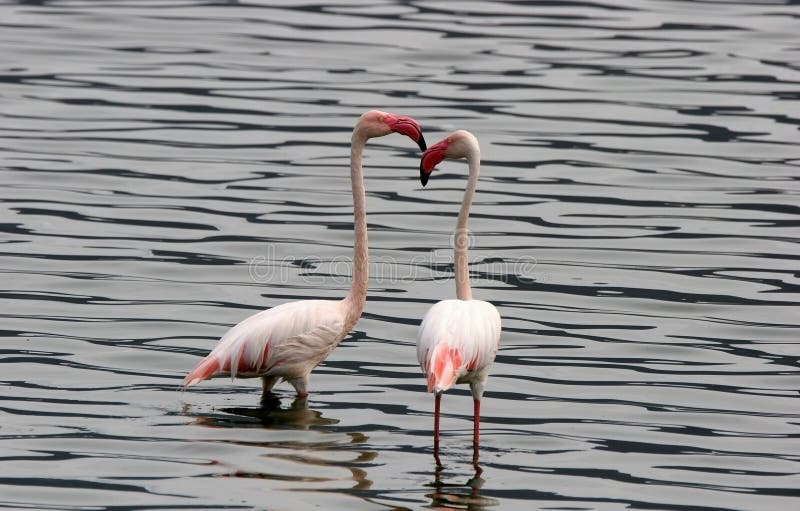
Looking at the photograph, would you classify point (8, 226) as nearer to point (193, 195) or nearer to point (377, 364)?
point (193, 195)

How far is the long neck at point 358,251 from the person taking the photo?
954 cm

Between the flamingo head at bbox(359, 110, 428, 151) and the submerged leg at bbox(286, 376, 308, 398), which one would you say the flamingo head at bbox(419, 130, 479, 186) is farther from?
the submerged leg at bbox(286, 376, 308, 398)

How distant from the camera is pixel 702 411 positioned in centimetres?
929

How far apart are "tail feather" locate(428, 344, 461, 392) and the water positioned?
1.57ft

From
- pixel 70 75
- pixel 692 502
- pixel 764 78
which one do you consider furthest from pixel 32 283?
pixel 764 78

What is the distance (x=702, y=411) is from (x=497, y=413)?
1298mm

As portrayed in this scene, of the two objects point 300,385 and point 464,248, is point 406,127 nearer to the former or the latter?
point 464,248

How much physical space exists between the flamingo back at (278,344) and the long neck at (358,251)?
171 mm

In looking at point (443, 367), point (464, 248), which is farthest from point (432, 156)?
point (443, 367)

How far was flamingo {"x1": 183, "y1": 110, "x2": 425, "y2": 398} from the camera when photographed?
9.05 m

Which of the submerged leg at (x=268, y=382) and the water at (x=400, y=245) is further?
the submerged leg at (x=268, y=382)

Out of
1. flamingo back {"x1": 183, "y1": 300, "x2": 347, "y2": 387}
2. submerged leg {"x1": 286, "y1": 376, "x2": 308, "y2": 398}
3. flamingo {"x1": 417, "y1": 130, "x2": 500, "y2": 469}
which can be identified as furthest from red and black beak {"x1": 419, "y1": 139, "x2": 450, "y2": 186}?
submerged leg {"x1": 286, "y1": 376, "x2": 308, "y2": 398}

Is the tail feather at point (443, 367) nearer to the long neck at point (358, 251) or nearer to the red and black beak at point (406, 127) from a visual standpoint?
the long neck at point (358, 251)

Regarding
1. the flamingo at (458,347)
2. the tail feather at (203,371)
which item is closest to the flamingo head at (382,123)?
the flamingo at (458,347)
